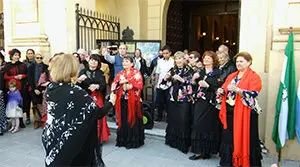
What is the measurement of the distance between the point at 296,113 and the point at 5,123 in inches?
213

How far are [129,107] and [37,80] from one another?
2.36 m

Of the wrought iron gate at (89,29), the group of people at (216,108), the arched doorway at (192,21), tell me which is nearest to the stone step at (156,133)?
the group of people at (216,108)

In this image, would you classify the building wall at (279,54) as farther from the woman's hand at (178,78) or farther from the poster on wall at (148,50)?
the poster on wall at (148,50)

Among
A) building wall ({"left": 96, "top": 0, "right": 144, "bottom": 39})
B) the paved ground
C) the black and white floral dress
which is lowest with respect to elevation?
the paved ground

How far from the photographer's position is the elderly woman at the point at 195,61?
4.60 meters

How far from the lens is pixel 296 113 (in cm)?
422

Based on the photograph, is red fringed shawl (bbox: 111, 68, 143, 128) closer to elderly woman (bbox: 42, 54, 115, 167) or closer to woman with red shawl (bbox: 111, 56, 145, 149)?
woman with red shawl (bbox: 111, 56, 145, 149)

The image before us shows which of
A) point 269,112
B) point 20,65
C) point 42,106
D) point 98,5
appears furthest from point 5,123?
point 98,5

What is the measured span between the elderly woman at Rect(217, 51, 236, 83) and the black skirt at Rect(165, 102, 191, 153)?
764 millimetres

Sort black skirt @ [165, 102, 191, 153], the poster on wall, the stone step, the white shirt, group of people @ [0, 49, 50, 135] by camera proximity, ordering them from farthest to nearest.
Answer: the poster on wall → the white shirt → group of people @ [0, 49, 50, 135] → the stone step → black skirt @ [165, 102, 191, 153]

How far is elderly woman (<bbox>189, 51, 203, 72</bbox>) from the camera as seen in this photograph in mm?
4598

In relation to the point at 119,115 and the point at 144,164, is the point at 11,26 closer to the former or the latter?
the point at 119,115

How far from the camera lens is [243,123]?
3.75m

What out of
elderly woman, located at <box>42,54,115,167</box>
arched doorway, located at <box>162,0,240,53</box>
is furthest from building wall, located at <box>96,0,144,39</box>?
elderly woman, located at <box>42,54,115,167</box>
